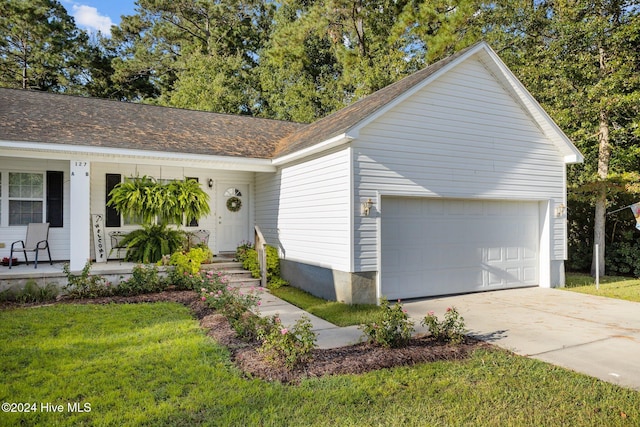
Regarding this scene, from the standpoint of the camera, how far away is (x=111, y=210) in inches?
→ 406

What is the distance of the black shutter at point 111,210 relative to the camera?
10258mm

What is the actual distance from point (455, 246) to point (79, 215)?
25.6 ft

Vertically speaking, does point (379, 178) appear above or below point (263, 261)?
above

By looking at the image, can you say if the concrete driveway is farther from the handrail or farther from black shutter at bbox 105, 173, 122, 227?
black shutter at bbox 105, 173, 122, 227

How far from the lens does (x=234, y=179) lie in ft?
38.6

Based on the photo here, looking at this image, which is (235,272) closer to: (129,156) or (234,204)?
(234,204)

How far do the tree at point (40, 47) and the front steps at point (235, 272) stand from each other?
20.6 metres

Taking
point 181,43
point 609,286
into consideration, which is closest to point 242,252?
point 609,286

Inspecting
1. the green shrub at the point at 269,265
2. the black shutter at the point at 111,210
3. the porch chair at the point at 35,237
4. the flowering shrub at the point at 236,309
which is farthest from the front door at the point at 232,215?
the flowering shrub at the point at 236,309

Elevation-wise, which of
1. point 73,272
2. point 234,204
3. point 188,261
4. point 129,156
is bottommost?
point 73,272

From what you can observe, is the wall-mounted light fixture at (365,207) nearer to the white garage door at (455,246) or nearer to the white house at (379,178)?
the white house at (379,178)

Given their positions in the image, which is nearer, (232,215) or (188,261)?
(188,261)

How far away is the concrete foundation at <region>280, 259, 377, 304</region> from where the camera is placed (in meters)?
7.57

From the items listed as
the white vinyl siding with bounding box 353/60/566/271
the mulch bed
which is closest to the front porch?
the white vinyl siding with bounding box 353/60/566/271
